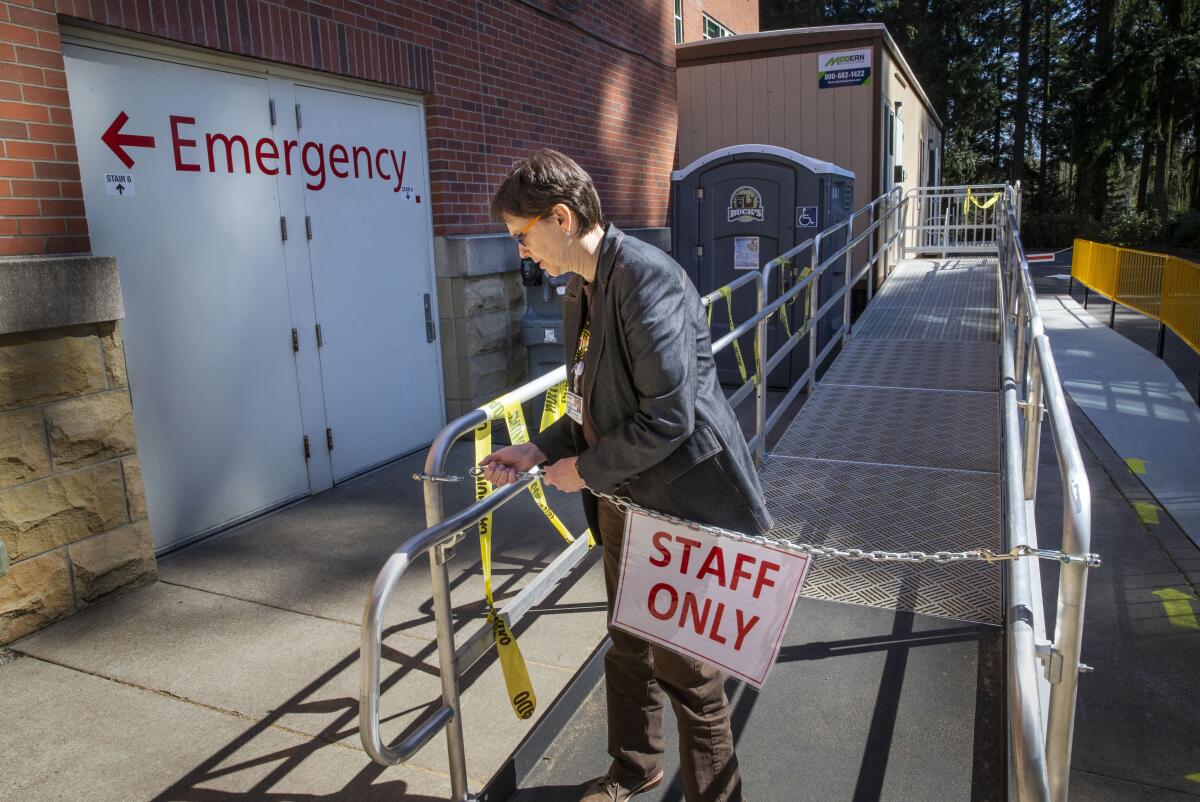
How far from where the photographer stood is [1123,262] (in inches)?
539

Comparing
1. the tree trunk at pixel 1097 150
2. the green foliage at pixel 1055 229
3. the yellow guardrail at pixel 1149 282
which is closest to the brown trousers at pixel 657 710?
the yellow guardrail at pixel 1149 282

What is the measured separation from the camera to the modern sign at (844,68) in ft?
34.4

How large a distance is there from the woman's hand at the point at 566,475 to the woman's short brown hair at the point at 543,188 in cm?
58

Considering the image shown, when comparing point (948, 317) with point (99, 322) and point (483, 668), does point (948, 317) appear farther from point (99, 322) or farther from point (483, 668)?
point (99, 322)

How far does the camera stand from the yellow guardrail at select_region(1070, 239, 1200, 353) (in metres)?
10.1

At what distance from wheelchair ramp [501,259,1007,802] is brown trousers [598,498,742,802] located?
193mm

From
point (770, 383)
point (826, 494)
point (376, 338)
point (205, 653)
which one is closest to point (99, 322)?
point (205, 653)

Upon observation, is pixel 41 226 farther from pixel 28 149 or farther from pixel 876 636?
pixel 876 636

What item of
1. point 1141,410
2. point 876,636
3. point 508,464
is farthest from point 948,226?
point 508,464

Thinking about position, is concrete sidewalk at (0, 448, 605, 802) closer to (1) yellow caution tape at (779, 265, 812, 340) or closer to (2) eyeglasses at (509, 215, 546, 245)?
(2) eyeglasses at (509, 215, 546, 245)

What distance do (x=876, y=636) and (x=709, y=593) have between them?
1584 millimetres

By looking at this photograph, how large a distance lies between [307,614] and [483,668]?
0.97 m

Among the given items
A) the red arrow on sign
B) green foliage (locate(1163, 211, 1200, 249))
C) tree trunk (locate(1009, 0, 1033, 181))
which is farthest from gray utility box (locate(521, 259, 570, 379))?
tree trunk (locate(1009, 0, 1033, 181))

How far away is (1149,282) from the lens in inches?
501
